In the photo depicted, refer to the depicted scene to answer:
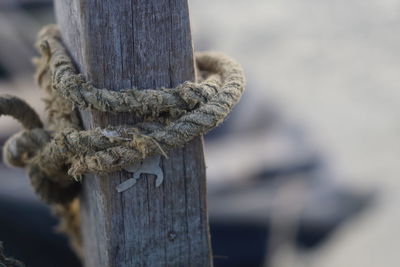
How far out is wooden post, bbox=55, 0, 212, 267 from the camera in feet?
4.40

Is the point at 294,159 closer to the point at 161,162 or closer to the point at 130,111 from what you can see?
the point at 161,162

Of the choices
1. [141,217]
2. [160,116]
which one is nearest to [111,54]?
[160,116]

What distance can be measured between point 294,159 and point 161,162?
11.8ft

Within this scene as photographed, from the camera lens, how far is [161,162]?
1.45 metres

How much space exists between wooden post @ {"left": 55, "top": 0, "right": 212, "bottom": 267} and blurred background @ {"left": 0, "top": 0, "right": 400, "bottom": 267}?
2.02m

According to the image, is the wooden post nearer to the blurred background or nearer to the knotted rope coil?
the knotted rope coil

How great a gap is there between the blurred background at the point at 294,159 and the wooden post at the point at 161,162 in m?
2.02

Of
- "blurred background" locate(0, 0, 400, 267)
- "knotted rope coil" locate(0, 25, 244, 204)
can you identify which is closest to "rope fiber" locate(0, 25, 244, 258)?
"knotted rope coil" locate(0, 25, 244, 204)

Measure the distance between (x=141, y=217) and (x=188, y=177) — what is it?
0.15 metres

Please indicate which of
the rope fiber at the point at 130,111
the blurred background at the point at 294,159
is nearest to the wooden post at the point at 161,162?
the rope fiber at the point at 130,111

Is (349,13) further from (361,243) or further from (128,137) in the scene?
(128,137)

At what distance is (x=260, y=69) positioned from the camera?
8.91 m

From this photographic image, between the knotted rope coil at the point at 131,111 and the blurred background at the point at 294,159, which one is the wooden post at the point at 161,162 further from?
the blurred background at the point at 294,159

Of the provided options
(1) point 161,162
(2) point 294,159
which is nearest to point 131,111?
(1) point 161,162
